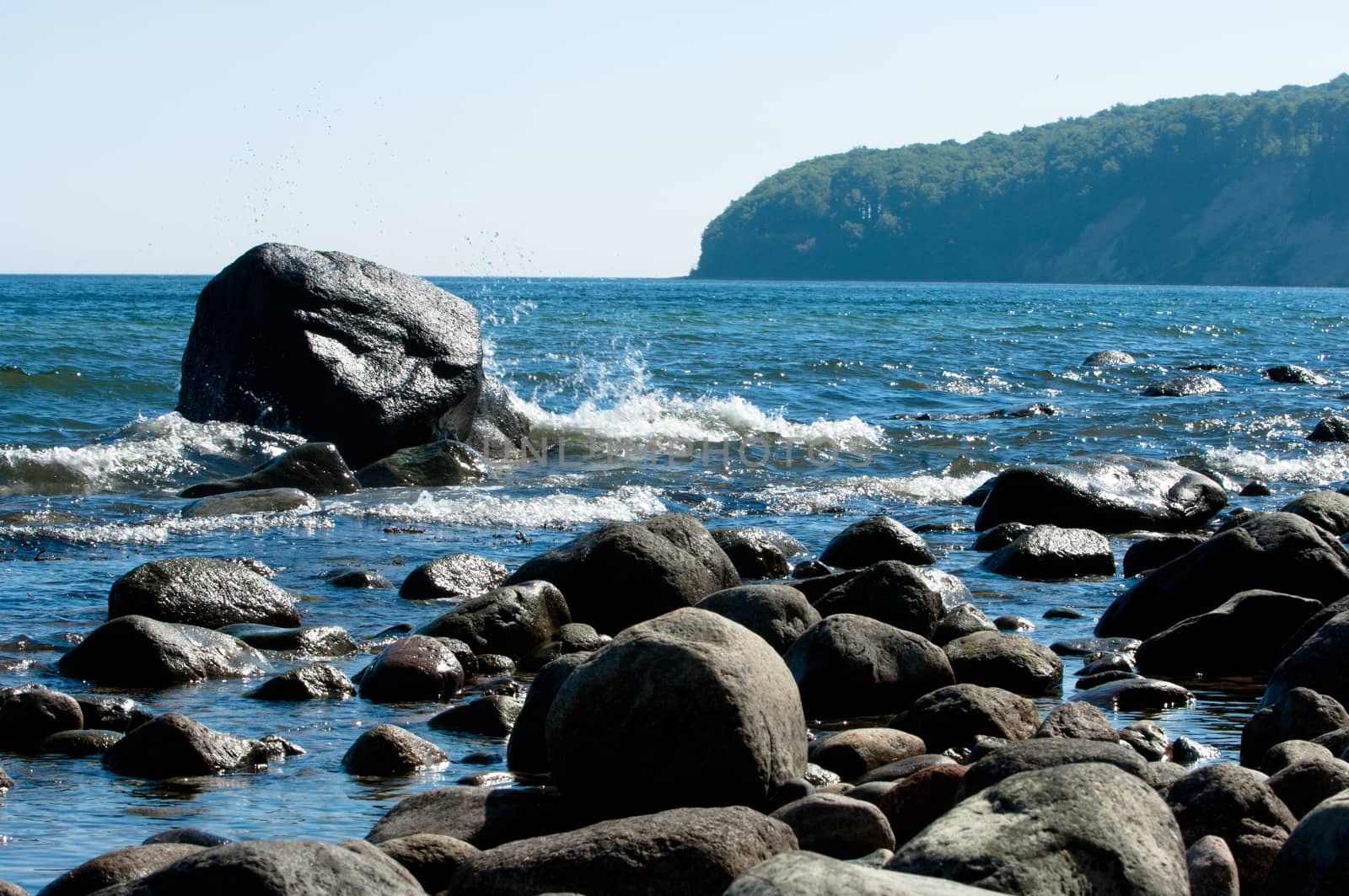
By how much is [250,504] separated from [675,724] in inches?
286

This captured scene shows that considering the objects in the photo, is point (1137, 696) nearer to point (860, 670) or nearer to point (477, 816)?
point (860, 670)

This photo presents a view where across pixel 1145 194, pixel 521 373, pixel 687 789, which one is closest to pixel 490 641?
pixel 687 789

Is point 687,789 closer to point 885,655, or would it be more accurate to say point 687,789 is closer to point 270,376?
point 885,655

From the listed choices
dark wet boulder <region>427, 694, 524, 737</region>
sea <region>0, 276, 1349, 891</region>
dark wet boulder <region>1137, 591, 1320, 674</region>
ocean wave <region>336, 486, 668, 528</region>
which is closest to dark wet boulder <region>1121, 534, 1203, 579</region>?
sea <region>0, 276, 1349, 891</region>

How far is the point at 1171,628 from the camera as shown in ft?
23.3

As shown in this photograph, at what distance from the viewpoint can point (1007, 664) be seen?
6.59 meters

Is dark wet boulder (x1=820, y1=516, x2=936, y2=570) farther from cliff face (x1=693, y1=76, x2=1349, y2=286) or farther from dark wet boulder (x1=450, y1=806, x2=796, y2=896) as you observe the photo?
cliff face (x1=693, y1=76, x2=1349, y2=286)

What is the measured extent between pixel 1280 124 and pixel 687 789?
127 m

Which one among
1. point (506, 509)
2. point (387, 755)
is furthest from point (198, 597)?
point (506, 509)

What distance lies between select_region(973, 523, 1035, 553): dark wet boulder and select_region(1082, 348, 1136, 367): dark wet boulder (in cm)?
1807

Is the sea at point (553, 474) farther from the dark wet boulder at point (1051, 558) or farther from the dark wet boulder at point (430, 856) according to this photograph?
the dark wet boulder at point (430, 856)

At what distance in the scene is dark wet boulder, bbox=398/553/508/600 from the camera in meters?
8.42

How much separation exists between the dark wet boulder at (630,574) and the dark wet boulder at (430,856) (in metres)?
3.51

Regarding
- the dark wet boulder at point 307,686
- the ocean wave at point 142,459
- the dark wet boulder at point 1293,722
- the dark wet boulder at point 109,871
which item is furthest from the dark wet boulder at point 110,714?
the ocean wave at point 142,459
